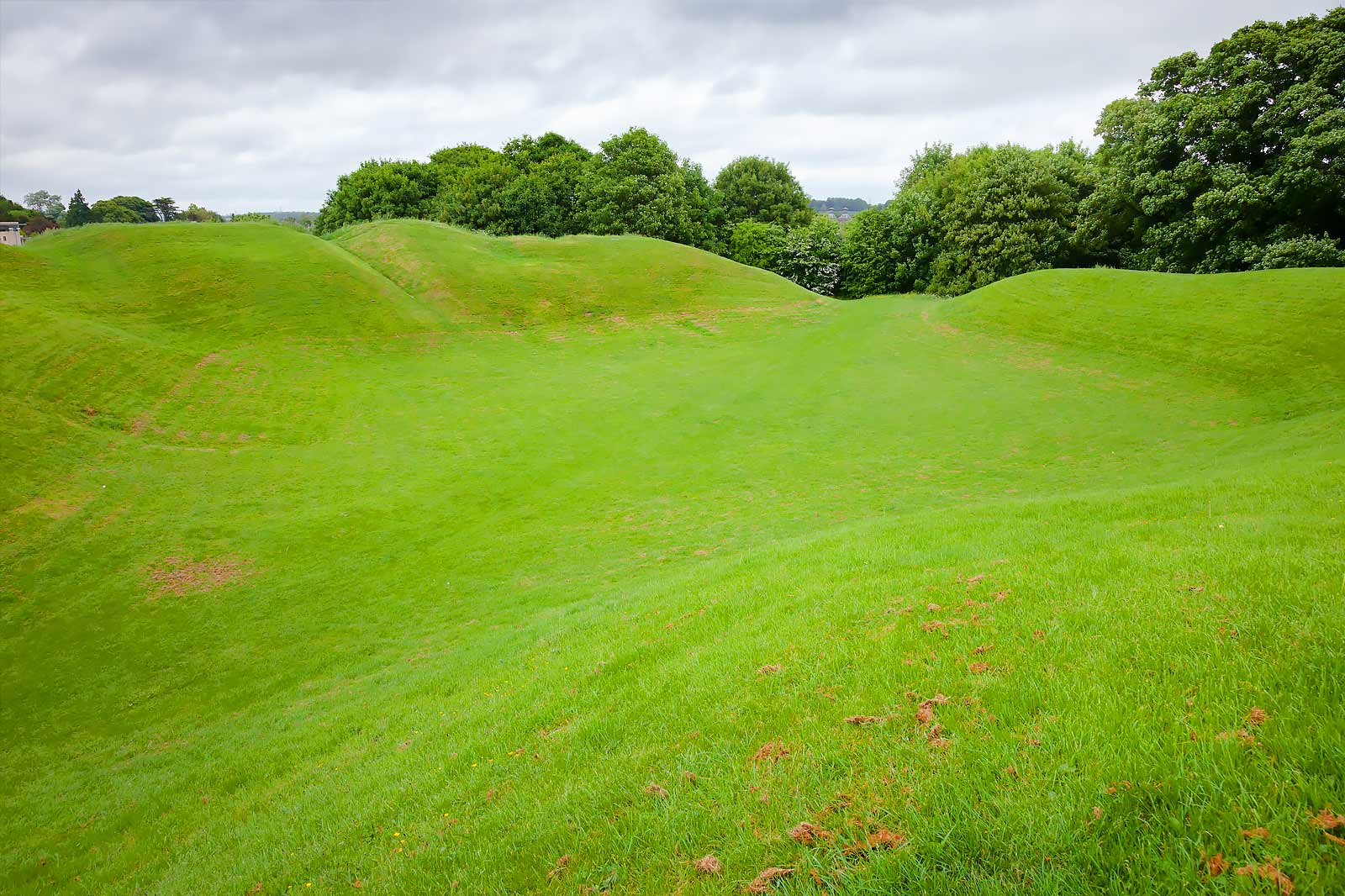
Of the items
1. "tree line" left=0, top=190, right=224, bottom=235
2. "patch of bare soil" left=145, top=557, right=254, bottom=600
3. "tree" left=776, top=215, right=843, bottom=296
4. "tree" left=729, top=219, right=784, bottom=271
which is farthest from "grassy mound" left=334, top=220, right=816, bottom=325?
"tree line" left=0, top=190, right=224, bottom=235

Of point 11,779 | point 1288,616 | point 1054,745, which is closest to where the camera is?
point 1054,745

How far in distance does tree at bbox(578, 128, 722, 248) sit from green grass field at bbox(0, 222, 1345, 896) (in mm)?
36420

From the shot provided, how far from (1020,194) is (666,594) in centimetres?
6167

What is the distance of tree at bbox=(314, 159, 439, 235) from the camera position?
7662 centimetres

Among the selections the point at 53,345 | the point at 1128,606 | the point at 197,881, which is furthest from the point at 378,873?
the point at 53,345

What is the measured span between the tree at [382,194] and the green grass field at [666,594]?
1475 inches

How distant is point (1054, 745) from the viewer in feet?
12.5

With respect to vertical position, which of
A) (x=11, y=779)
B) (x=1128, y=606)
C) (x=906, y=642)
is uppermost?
(x=1128, y=606)

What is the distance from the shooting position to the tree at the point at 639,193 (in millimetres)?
71688

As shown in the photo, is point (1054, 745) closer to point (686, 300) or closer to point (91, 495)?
point (91, 495)

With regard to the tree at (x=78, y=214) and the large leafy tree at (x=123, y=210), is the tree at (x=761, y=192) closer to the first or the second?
the large leafy tree at (x=123, y=210)

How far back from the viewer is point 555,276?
5284cm

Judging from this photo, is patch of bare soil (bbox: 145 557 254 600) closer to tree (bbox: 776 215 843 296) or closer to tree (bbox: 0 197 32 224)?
tree (bbox: 776 215 843 296)

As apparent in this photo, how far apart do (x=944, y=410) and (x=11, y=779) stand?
108ft
